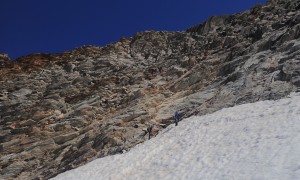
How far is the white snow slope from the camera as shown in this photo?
1542 centimetres

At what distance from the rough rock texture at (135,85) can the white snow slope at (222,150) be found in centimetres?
178

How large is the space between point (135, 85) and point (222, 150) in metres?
20.7

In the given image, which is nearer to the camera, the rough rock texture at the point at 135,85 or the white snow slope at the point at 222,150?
the white snow slope at the point at 222,150

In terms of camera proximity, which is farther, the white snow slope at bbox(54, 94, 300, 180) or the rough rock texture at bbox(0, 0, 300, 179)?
the rough rock texture at bbox(0, 0, 300, 179)

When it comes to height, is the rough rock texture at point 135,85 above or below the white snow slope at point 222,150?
above

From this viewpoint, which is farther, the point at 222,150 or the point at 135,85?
the point at 135,85

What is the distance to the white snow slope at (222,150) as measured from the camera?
50.6ft

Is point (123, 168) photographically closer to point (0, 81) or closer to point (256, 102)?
point (256, 102)

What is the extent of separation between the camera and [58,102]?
39.7m

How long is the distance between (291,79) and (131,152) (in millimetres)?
9120

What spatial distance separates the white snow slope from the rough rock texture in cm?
178

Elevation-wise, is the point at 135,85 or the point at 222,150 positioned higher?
the point at 135,85

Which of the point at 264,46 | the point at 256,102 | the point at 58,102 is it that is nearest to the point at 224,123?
the point at 256,102

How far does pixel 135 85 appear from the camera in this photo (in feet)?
127
